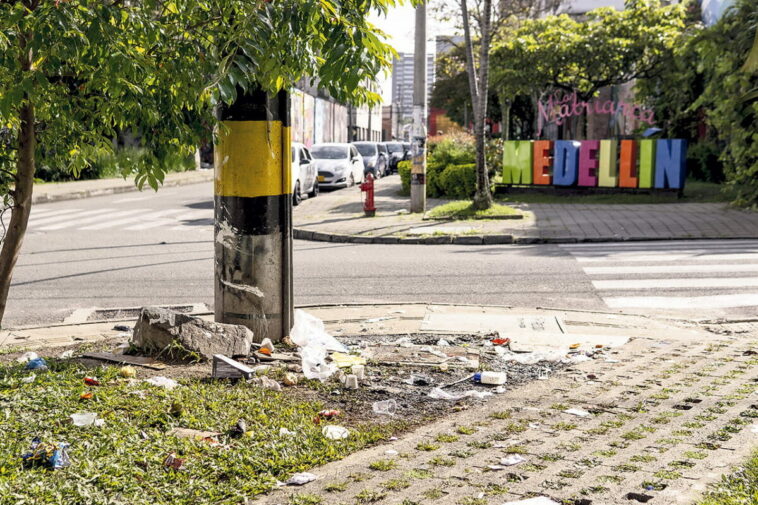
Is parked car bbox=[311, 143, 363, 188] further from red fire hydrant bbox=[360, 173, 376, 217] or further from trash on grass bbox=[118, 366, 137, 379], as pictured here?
trash on grass bbox=[118, 366, 137, 379]

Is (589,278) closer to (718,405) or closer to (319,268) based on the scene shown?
(319,268)

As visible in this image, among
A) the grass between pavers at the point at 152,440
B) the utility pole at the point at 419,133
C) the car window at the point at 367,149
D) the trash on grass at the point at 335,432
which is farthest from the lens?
the car window at the point at 367,149

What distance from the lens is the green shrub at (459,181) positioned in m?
23.0

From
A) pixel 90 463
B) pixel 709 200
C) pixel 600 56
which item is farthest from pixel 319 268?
pixel 600 56

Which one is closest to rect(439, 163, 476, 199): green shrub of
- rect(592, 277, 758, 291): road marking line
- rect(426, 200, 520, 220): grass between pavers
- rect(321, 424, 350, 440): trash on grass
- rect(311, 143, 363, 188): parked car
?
rect(426, 200, 520, 220): grass between pavers

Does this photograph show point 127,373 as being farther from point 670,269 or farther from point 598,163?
point 598,163

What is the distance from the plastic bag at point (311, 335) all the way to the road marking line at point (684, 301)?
11.4ft

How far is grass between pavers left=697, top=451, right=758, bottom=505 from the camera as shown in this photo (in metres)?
3.74

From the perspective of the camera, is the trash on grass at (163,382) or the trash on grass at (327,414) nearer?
the trash on grass at (327,414)

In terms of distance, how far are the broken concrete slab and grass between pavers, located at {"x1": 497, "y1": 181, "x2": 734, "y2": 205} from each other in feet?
54.4

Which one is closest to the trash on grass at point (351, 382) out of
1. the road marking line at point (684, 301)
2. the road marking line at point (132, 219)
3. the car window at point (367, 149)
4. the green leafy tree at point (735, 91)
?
the road marking line at point (684, 301)

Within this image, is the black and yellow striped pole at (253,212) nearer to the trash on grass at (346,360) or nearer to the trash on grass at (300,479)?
the trash on grass at (346,360)

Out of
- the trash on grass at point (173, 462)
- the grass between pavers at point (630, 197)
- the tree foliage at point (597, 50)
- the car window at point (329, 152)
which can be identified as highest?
the tree foliage at point (597, 50)

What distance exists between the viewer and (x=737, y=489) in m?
3.88
